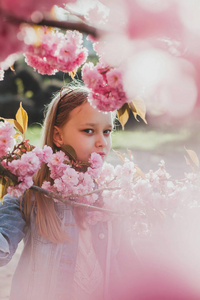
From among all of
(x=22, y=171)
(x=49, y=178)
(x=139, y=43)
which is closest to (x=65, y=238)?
(x=49, y=178)

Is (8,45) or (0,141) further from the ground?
(0,141)

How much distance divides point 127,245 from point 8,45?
1.21m

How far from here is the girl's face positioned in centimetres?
147

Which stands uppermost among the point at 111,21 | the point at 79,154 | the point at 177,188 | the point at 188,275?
the point at 79,154

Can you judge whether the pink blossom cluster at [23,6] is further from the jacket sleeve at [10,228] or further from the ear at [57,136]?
the ear at [57,136]

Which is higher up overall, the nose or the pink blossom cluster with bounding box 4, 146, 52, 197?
the nose

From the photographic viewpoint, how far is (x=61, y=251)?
4.65 ft

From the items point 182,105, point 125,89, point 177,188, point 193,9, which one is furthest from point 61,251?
point 193,9

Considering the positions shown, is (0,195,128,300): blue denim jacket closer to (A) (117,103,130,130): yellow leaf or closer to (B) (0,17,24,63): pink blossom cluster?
(A) (117,103,130,130): yellow leaf

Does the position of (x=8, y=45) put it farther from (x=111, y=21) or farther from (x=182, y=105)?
(x=182, y=105)

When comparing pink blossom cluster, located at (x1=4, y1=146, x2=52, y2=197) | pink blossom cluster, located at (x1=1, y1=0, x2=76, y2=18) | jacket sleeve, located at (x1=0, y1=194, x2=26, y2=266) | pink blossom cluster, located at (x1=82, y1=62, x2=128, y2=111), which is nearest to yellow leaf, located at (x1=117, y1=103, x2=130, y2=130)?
pink blossom cluster, located at (x1=82, y1=62, x2=128, y2=111)

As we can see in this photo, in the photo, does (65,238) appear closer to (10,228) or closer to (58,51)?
(10,228)

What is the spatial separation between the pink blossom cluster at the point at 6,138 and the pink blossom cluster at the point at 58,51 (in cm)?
17

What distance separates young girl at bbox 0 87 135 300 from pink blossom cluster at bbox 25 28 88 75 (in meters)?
0.58
